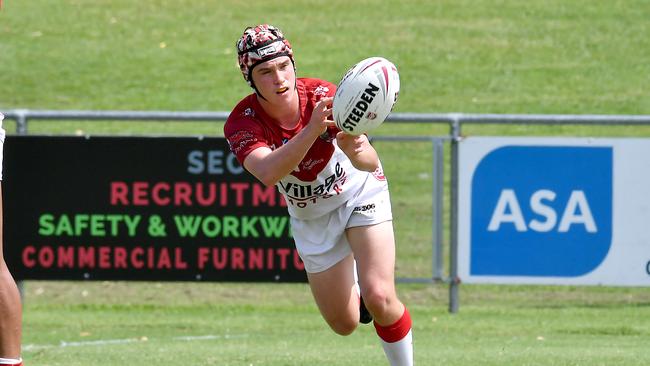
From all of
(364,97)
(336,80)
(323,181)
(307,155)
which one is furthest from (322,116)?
(336,80)

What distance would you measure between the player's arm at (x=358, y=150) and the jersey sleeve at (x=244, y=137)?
46 cm

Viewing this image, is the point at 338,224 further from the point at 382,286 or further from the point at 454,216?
the point at 454,216

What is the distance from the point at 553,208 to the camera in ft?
38.8

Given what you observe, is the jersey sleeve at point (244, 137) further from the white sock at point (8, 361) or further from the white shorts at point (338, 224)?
the white sock at point (8, 361)

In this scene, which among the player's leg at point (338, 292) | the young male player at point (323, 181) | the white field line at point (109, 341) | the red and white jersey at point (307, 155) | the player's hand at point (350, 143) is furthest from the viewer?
the white field line at point (109, 341)

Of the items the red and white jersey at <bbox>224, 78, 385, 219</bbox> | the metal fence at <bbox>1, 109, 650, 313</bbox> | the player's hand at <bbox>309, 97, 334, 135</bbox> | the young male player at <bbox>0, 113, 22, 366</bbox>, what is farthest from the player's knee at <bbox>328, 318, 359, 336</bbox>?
the metal fence at <bbox>1, 109, 650, 313</bbox>

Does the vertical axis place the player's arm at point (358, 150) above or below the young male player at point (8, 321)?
above

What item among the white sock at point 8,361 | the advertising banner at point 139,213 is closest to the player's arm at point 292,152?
the white sock at point 8,361

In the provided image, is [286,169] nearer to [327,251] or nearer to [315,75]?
[327,251]

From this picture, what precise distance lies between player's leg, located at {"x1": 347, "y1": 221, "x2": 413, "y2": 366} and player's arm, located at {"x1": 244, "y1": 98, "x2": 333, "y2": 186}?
2.70ft

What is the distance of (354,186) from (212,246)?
464cm

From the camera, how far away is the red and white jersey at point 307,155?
7074mm

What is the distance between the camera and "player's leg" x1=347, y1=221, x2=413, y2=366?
23.5 feet

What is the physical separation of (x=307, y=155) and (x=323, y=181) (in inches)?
Result: 8.7
